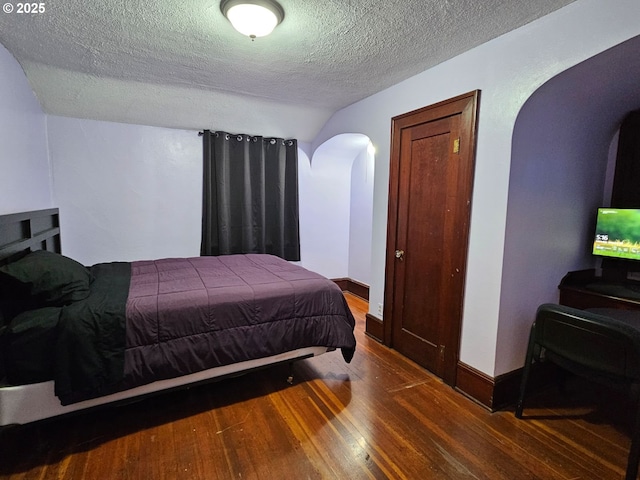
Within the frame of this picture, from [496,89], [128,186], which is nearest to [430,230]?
[496,89]

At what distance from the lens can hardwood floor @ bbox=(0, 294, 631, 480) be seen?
1637 mm

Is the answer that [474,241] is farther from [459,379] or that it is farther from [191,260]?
[191,260]

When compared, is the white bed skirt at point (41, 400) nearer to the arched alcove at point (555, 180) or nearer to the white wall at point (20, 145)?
the white wall at point (20, 145)

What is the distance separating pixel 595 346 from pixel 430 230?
A: 48.2 inches

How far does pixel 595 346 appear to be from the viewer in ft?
5.48

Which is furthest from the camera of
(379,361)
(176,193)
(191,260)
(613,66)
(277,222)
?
(277,222)

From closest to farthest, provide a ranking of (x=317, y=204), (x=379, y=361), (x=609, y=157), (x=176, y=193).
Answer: (x=609, y=157)
(x=379, y=361)
(x=176, y=193)
(x=317, y=204)

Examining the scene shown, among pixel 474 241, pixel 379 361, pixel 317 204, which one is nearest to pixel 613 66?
pixel 474 241

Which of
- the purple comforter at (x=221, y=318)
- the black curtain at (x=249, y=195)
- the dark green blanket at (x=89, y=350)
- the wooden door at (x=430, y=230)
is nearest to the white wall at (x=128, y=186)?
the black curtain at (x=249, y=195)

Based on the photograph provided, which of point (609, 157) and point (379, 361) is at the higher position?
point (609, 157)

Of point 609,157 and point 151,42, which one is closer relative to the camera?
point 151,42

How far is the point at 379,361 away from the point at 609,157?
244cm

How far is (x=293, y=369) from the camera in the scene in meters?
2.66

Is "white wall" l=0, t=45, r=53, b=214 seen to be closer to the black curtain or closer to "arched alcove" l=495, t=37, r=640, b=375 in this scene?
the black curtain
